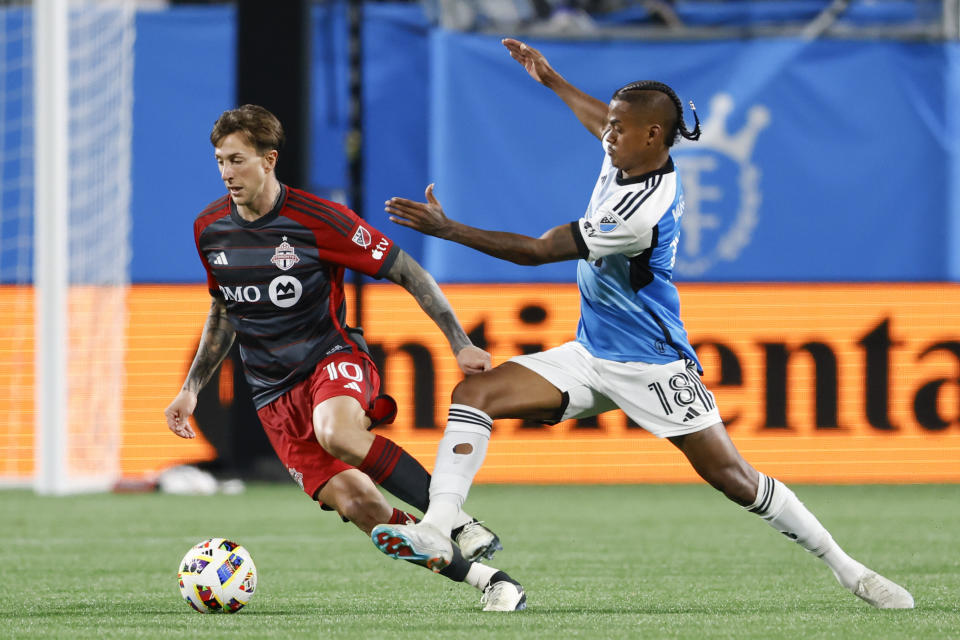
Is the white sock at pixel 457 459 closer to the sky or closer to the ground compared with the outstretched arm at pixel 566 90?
closer to the ground

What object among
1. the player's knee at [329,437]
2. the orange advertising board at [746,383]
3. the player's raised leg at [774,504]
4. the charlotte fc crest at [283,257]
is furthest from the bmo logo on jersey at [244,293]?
the orange advertising board at [746,383]

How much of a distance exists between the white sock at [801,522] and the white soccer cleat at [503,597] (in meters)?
0.90

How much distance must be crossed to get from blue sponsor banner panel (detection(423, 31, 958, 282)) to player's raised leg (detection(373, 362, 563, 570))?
8363 millimetres

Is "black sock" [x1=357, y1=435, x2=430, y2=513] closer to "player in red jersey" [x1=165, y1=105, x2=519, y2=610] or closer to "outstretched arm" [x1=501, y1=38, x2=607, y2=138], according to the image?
"player in red jersey" [x1=165, y1=105, x2=519, y2=610]

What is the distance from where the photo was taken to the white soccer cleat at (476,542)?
5.24m

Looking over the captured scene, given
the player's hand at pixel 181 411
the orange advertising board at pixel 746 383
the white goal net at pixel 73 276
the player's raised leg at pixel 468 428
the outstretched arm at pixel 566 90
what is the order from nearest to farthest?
the player's raised leg at pixel 468 428
the player's hand at pixel 181 411
the outstretched arm at pixel 566 90
the white goal net at pixel 73 276
the orange advertising board at pixel 746 383

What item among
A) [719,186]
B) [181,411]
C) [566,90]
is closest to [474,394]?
[181,411]

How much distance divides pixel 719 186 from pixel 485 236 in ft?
29.8

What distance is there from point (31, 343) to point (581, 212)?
4.76 metres

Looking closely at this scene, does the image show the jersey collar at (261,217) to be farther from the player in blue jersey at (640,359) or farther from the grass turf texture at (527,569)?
the grass turf texture at (527,569)

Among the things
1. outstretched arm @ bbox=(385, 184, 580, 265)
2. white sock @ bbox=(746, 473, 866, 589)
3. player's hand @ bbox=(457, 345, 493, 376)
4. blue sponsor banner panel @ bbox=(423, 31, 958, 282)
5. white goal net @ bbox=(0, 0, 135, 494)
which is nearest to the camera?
outstretched arm @ bbox=(385, 184, 580, 265)

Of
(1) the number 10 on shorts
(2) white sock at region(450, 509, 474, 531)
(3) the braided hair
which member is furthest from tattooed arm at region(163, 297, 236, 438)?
(3) the braided hair

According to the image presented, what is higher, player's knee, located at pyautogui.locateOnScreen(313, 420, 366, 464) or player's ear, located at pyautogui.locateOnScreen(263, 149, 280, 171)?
player's ear, located at pyautogui.locateOnScreen(263, 149, 280, 171)

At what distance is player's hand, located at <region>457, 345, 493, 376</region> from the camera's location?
Result: 543cm
